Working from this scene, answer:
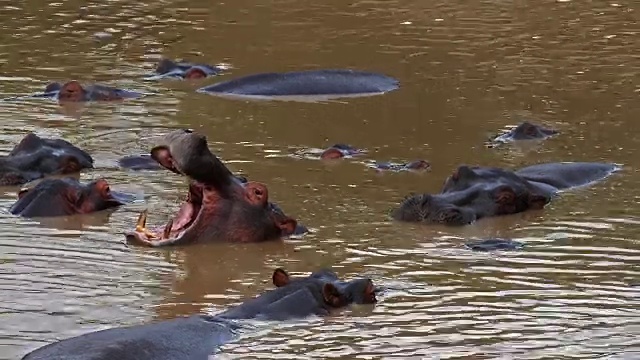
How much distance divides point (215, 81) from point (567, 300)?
230 inches

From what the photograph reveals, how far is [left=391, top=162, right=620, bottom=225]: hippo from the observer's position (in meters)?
6.75

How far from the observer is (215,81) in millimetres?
10898

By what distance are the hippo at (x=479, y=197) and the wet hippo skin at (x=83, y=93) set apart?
3.58 meters

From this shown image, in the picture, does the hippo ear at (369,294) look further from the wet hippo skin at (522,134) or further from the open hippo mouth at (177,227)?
the wet hippo skin at (522,134)

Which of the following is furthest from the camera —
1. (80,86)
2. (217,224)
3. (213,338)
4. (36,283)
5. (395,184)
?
(80,86)

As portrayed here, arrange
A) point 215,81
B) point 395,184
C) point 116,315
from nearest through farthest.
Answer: point 116,315, point 395,184, point 215,81

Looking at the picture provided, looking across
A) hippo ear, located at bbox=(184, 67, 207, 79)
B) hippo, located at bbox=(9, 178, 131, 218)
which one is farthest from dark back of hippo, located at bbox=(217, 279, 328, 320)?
Answer: hippo ear, located at bbox=(184, 67, 207, 79)

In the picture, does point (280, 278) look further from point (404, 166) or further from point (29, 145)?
point (29, 145)

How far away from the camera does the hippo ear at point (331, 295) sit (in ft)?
17.1

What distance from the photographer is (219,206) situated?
637 cm

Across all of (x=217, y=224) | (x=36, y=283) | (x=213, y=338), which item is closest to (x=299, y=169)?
(x=217, y=224)

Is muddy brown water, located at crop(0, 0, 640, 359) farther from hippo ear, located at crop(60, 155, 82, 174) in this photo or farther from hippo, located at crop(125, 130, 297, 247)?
hippo ear, located at crop(60, 155, 82, 174)

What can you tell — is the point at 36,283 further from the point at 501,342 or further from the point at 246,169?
the point at 246,169

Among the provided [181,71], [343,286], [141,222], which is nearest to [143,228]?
[141,222]
